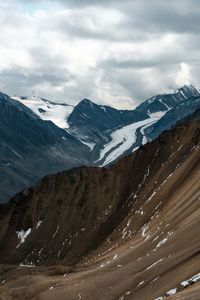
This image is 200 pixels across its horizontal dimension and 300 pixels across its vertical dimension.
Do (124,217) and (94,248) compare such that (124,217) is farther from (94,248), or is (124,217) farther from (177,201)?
(177,201)

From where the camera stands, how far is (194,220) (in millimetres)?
122188

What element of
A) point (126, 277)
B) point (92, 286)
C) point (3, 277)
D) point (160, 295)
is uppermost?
point (160, 295)

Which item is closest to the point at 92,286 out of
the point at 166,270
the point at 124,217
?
the point at 166,270

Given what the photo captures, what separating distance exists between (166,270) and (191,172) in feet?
292

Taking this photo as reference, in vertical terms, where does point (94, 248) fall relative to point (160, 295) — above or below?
below

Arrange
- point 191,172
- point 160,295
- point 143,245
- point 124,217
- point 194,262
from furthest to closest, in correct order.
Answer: point 124,217
point 191,172
point 143,245
point 194,262
point 160,295

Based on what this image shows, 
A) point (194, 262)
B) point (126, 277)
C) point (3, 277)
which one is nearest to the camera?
point (194, 262)

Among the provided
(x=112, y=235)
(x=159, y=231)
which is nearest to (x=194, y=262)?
(x=159, y=231)

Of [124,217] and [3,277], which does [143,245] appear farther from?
[124,217]

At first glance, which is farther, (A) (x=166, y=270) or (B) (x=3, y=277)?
(B) (x=3, y=277)

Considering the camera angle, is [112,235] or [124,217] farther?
[124,217]

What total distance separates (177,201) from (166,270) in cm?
6828

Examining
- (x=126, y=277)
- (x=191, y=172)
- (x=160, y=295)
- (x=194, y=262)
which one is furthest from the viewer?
(x=191, y=172)

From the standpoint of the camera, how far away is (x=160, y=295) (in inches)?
3258
